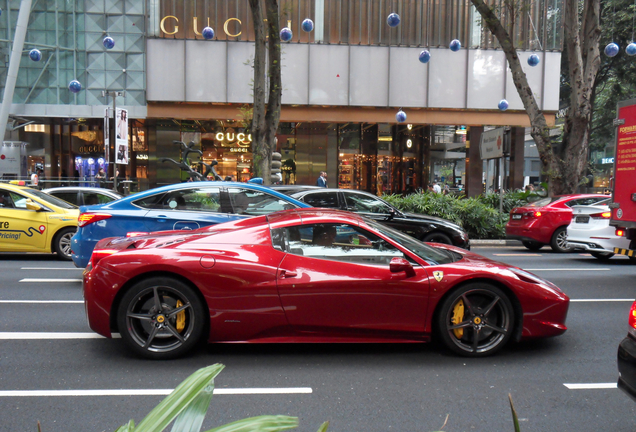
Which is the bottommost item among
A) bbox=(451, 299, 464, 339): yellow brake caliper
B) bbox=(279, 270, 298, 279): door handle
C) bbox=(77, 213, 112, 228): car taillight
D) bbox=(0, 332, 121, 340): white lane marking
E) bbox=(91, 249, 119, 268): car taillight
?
bbox=(0, 332, 121, 340): white lane marking

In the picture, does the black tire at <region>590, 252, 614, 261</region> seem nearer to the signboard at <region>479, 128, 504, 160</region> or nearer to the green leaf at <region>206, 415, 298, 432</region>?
the signboard at <region>479, 128, 504, 160</region>

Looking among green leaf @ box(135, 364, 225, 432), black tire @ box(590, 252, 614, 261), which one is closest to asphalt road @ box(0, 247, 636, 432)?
green leaf @ box(135, 364, 225, 432)

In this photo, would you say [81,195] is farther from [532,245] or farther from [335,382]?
[532,245]

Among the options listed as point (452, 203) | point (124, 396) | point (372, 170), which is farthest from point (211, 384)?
point (372, 170)

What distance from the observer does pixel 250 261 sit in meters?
4.90

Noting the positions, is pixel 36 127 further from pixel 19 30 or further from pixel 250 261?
pixel 250 261

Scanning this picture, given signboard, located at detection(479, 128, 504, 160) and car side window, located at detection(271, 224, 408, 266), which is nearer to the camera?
car side window, located at detection(271, 224, 408, 266)

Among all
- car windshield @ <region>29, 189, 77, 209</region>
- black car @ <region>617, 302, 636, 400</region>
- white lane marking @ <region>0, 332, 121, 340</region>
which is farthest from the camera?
car windshield @ <region>29, 189, 77, 209</region>

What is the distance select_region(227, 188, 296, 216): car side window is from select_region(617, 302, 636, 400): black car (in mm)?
5495

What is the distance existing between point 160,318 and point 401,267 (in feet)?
7.19

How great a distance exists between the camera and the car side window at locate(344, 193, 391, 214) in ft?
38.1

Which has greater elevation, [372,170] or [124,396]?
[372,170]

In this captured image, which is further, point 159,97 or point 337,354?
point 159,97

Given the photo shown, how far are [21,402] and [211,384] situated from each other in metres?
3.85
